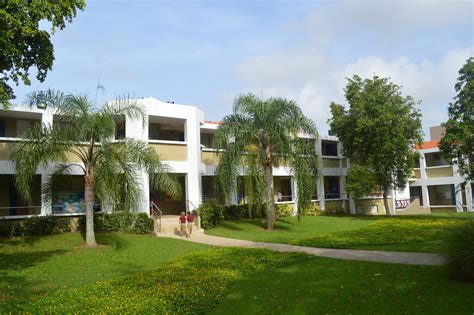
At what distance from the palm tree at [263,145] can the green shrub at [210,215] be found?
276 centimetres

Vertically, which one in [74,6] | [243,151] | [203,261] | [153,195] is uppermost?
[74,6]

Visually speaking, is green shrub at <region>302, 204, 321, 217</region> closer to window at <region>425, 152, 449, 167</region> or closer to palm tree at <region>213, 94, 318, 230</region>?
palm tree at <region>213, 94, 318, 230</region>

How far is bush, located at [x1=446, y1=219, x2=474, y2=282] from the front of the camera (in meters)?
8.02

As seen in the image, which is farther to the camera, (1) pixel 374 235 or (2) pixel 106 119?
(1) pixel 374 235

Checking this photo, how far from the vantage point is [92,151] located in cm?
1591

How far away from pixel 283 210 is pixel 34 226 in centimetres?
1570

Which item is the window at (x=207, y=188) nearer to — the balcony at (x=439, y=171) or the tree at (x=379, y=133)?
the tree at (x=379, y=133)

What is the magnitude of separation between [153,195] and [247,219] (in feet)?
20.9

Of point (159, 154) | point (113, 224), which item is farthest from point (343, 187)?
point (113, 224)

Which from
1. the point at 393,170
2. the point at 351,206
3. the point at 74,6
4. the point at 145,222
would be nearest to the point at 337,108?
the point at 393,170

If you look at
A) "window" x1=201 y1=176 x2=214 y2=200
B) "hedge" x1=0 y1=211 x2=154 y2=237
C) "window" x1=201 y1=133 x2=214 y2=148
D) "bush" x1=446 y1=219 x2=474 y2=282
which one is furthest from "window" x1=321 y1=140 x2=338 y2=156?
"bush" x1=446 y1=219 x2=474 y2=282

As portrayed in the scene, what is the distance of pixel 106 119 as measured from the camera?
1538 cm

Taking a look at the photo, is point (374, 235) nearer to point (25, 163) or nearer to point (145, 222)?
point (145, 222)

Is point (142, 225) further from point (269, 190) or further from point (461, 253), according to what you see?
point (461, 253)
